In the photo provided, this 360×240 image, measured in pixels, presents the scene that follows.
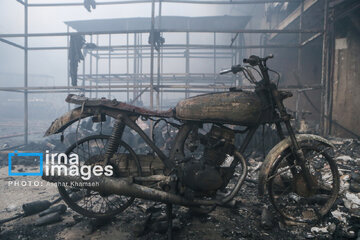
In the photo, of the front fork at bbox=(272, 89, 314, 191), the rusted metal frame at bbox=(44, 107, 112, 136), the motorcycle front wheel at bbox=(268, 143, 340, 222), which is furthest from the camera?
the rusted metal frame at bbox=(44, 107, 112, 136)

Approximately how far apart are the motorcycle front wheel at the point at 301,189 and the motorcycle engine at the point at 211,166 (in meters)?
0.63

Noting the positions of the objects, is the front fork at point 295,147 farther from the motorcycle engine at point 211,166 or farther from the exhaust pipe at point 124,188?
the exhaust pipe at point 124,188

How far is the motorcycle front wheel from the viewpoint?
274cm

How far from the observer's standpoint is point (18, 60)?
46250 mm

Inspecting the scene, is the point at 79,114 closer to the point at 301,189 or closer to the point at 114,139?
the point at 114,139

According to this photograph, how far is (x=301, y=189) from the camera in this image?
9.07 ft

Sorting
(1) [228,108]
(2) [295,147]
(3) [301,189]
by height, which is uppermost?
(1) [228,108]

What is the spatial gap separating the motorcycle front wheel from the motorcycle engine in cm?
63

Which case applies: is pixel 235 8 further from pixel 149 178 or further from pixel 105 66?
pixel 105 66

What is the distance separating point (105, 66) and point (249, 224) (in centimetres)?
3999

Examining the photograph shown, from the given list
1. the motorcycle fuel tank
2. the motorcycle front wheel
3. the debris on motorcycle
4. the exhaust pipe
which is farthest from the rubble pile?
the motorcycle fuel tank

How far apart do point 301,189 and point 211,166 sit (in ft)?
4.09

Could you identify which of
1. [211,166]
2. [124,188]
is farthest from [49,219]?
[211,166]

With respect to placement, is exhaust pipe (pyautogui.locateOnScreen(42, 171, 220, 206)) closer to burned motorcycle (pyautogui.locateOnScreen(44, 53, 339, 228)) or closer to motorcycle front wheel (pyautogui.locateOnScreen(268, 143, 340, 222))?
burned motorcycle (pyautogui.locateOnScreen(44, 53, 339, 228))
